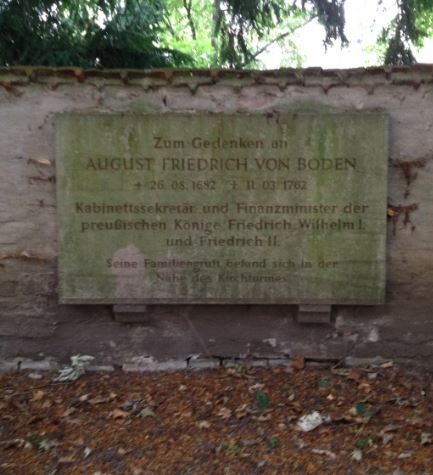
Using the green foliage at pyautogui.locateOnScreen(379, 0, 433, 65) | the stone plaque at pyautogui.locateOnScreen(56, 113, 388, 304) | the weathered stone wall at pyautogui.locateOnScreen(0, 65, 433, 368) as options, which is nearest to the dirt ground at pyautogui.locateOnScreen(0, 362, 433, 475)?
the weathered stone wall at pyautogui.locateOnScreen(0, 65, 433, 368)

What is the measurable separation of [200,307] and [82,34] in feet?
13.2

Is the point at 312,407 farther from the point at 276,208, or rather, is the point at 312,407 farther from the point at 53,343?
the point at 53,343

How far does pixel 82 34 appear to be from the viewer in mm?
6957

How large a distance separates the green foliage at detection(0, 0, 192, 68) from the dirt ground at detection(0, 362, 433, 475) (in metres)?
3.54

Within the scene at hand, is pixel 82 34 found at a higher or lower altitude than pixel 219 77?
higher

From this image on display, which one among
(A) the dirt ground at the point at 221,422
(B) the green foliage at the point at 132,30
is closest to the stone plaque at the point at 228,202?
(A) the dirt ground at the point at 221,422

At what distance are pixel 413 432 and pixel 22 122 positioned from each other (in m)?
3.06

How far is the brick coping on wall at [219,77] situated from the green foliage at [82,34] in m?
2.27

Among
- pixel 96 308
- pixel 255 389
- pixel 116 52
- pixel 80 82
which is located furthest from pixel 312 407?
pixel 116 52

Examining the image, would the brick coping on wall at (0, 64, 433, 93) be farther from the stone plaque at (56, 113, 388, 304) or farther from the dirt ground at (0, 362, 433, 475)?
the dirt ground at (0, 362, 433, 475)

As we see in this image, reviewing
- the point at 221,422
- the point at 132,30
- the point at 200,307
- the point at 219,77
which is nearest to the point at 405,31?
the point at 132,30

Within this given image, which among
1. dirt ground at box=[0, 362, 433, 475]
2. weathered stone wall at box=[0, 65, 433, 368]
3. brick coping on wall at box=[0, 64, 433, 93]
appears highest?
brick coping on wall at box=[0, 64, 433, 93]

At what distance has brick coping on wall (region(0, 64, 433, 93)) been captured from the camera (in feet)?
13.4

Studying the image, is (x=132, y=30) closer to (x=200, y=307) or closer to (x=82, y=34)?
(x=82, y=34)
